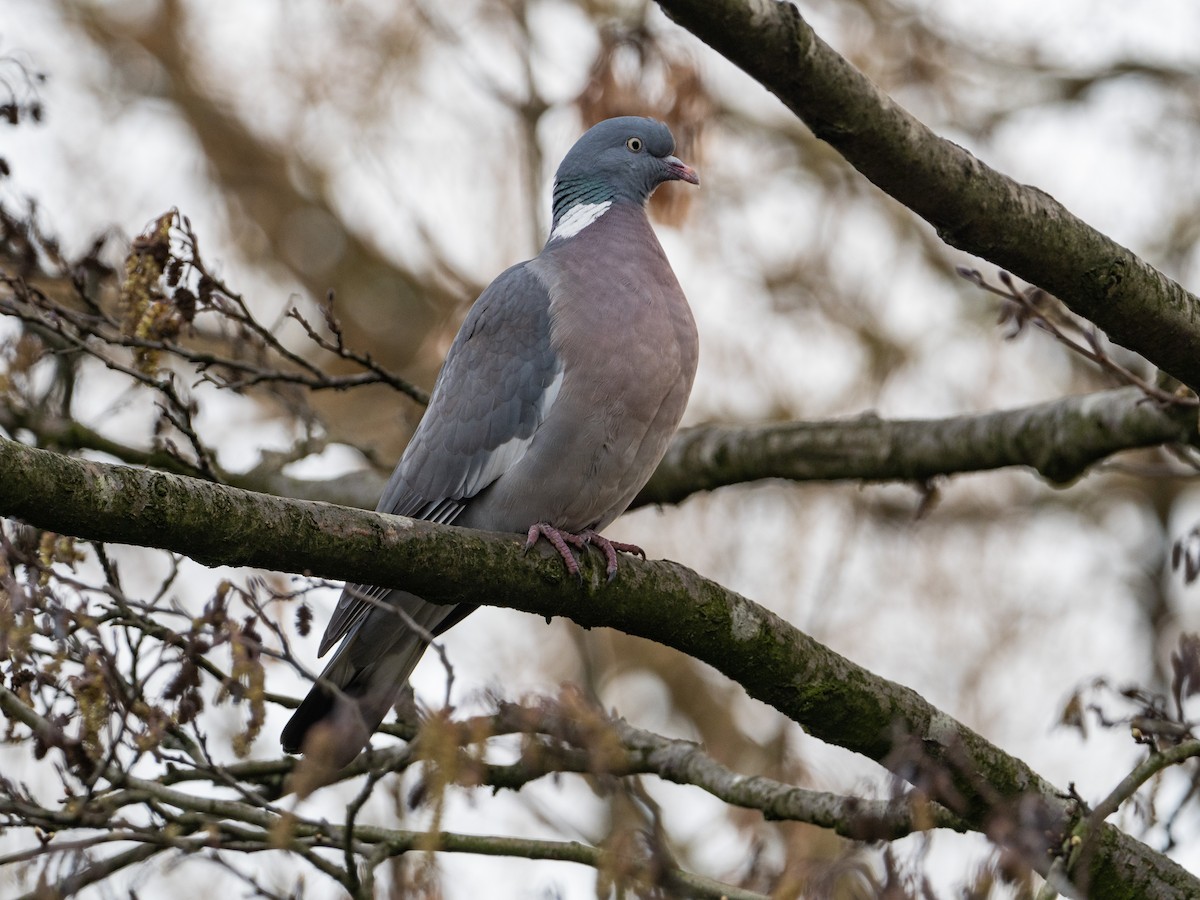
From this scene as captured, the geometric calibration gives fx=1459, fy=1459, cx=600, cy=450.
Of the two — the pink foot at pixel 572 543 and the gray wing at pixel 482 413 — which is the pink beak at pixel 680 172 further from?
the pink foot at pixel 572 543

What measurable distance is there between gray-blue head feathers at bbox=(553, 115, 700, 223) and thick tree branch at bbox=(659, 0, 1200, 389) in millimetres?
2234

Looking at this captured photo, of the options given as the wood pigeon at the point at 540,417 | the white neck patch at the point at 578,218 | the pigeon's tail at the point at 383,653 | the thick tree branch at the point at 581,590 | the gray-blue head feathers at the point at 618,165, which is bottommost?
the thick tree branch at the point at 581,590

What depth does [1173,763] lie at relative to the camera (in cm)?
333

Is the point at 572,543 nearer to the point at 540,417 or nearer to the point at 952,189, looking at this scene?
the point at 540,417

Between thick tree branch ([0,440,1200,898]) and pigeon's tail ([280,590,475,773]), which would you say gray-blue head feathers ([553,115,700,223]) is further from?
thick tree branch ([0,440,1200,898])

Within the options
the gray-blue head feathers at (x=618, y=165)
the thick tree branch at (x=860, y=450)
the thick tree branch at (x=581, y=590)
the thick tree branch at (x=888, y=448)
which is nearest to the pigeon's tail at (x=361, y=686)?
the thick tree branch at (x=860, y=450)

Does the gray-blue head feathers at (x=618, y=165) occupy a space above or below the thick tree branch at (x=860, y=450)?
above

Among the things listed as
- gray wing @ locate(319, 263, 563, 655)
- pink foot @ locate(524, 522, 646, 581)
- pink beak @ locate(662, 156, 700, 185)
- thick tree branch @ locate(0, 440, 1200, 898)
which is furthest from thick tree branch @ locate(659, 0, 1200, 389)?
pink beak @ locate(662, 156, 700, 185)

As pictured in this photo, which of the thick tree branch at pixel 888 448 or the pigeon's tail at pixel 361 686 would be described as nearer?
the pigeon's tail at pixel 361 686

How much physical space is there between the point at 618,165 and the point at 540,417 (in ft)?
4.29

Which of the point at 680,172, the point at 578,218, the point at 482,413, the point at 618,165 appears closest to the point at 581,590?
the point at 482,413

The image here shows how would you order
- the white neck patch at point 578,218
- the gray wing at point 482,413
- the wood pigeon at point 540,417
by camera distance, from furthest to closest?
1. the white neck patch at point 578,218
2. the gray wing at point 482,413
3. the wood pigeon at point 540,417

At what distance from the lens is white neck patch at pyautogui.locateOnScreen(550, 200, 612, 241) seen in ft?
17.0

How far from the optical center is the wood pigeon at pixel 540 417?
442 cm
